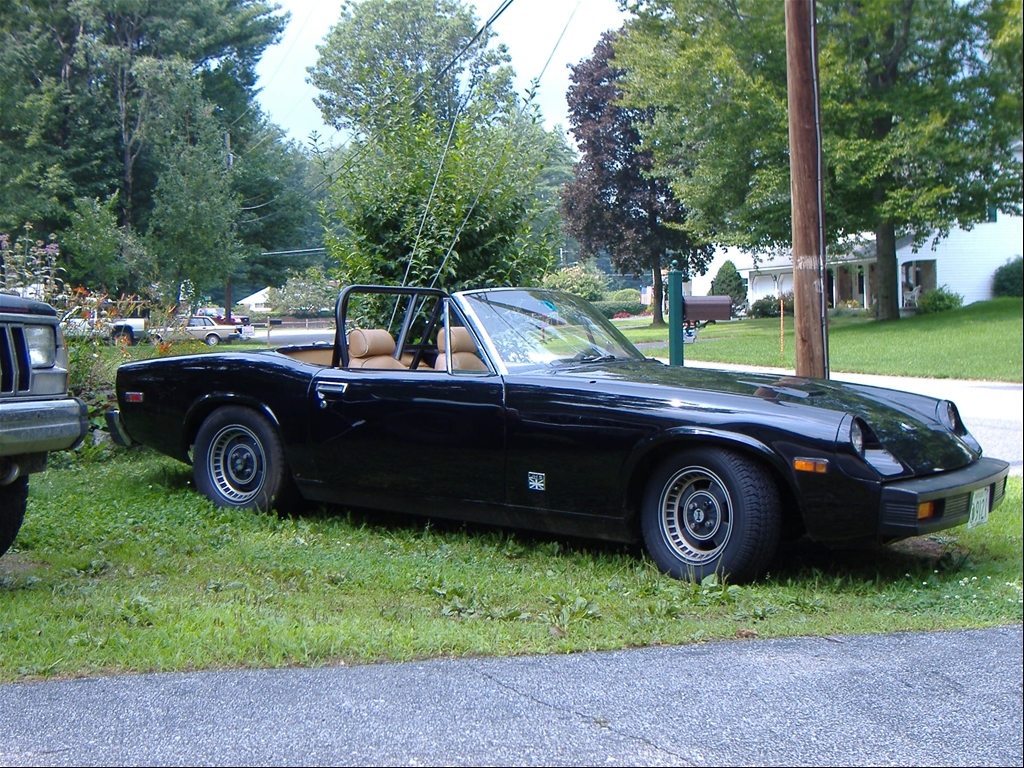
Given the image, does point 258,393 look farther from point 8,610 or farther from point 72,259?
point 72,259

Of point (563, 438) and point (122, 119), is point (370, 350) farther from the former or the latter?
point (122, 119)

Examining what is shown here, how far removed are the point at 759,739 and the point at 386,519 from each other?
360 cm

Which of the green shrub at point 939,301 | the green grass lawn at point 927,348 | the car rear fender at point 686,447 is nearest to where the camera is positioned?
the car rear fender at point 686,447

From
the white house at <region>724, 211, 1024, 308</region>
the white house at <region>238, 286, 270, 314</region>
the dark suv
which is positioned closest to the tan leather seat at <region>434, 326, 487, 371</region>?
the dark suv

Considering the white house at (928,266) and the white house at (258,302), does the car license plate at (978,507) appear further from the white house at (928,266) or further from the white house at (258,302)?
the white house at (258,302)

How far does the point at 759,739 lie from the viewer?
2789 millimetres

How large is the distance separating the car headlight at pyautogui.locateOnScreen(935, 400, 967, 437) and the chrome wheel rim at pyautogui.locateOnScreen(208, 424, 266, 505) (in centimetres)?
390

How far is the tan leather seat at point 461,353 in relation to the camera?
5.50 metres

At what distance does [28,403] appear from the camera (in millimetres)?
4086

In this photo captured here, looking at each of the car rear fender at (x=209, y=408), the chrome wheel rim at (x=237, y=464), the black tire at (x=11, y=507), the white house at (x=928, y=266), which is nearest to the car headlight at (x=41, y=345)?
the black tire at (x=11, y=507)

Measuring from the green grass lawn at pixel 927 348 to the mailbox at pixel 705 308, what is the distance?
13.0 feet

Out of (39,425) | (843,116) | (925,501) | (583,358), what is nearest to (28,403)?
(39,425)

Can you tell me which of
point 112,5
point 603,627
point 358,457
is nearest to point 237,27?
point 112,5

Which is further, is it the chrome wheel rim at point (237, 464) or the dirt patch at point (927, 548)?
the chrome wheel rim at point (237, 464)
